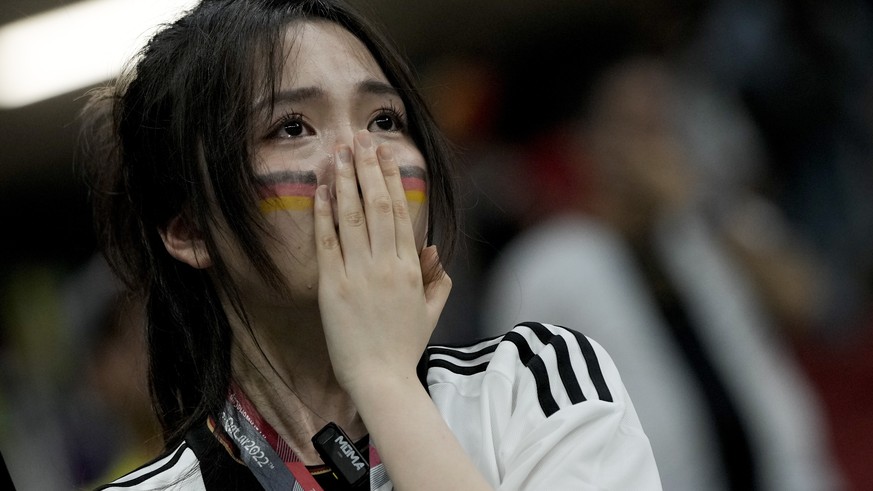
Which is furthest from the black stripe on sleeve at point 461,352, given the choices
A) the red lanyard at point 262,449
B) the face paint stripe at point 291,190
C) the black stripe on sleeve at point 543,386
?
the face paint stripe at point 291,190

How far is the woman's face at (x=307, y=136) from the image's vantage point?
1.26 meters

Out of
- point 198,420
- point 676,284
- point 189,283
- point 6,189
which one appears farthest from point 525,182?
point 6,189

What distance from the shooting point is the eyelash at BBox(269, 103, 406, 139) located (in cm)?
128

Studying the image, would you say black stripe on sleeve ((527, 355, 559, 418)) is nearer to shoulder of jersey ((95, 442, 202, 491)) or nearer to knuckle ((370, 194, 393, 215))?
knuckle ((370, 194, 393, 215))

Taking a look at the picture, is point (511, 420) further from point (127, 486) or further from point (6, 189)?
point (6, 189)

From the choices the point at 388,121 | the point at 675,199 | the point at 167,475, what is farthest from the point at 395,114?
the point at 675,199

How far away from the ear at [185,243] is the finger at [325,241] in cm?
25

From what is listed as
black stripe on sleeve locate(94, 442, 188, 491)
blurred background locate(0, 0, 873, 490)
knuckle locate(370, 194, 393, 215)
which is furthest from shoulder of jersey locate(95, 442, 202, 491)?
blurred background locate(0, 0, 873, 490)

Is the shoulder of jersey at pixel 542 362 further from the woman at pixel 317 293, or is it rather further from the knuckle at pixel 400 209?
the knuckle at pixel 400 209

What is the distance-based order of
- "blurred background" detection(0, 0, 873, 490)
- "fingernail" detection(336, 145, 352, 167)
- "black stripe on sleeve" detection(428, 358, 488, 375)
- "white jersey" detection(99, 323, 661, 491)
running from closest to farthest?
1. "white jersey" detection(99, 323, 661, 491)
2. "fingernail" detection(336, 145, 352, 167)
3. "black stripe on sleeve" detection(428, 358, 488, 375)
4. "blurred background" detection(0, 0, 873, 490)

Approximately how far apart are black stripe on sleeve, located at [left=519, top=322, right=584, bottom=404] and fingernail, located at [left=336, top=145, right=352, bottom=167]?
35 centimetres

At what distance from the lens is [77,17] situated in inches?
104

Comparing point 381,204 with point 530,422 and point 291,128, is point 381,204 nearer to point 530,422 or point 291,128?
point 291,128

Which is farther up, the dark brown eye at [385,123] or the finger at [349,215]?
the dark brown eye at [385,123]
